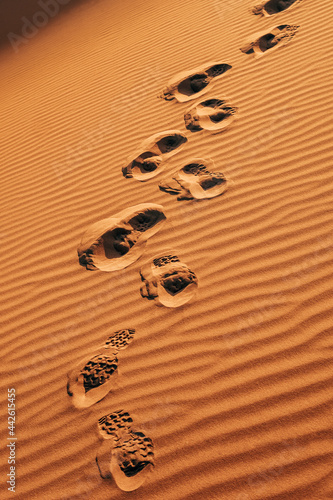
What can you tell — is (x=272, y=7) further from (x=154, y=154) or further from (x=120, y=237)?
(x=120, y=237)

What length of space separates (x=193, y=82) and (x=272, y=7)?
2249 millimetres

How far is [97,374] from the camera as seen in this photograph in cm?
237

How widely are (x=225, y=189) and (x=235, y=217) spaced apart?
361 millimetres

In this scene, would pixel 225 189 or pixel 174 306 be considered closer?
pixel 174 306

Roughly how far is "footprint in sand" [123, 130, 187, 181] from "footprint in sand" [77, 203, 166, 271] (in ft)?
1.87

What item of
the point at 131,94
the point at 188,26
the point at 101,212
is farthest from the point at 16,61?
the point at 101,212

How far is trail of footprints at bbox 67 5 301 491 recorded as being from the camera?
6.72 ft

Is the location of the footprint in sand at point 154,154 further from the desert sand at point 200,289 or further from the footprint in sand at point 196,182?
the footprint in sand at point 196,182

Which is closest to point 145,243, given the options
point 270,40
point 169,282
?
point 169,282

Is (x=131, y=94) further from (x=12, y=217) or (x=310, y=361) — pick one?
(x=310, y=361)

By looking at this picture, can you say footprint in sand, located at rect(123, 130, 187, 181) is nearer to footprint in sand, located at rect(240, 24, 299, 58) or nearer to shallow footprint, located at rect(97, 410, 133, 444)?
footprint in sand, located at rect(240, 24, 299, 58)

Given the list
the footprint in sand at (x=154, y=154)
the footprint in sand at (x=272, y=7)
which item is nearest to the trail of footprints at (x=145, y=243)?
the footprint in sand at (x=154, y=154)

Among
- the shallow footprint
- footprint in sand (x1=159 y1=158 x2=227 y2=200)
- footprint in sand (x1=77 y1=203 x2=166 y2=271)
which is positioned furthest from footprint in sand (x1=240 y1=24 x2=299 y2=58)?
the shallow footprint

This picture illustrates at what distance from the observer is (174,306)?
8.48 feet
